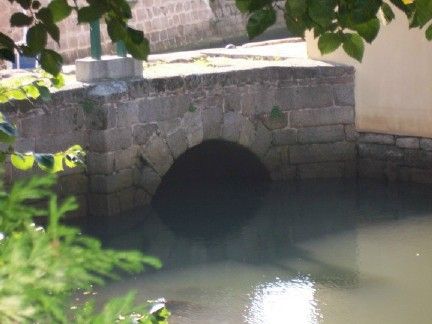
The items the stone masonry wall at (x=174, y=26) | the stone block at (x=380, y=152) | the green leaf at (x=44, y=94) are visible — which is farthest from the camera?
the stone masonry wall at (x=174, y=26)

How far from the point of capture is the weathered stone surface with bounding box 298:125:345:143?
10016 millimetres

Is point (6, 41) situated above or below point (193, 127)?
above

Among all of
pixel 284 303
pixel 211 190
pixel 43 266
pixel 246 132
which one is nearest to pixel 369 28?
pixel 43 266

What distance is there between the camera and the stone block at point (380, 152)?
9.82m

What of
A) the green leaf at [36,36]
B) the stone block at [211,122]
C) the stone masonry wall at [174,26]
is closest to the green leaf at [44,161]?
the green leaf at [36,36]

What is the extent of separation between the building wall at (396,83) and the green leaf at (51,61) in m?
7.49

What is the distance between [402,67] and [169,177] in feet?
8.62

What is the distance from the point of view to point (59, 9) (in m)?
2.30

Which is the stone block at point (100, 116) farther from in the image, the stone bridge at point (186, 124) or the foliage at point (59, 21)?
the foliage at point (59, 21)

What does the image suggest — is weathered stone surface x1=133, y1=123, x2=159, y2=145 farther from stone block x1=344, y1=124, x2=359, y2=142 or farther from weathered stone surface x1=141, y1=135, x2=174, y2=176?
stone block x1=344, y1=124, x2=359, y2=142

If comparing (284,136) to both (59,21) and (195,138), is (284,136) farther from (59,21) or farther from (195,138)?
(59,21)

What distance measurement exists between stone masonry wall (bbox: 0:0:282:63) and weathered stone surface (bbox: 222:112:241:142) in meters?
6.62

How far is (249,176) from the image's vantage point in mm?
10398

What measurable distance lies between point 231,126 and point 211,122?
0.84ft
